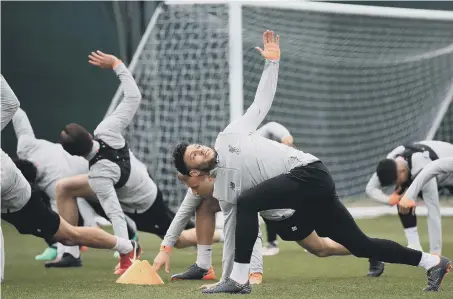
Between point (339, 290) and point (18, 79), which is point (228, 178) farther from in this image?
point (18, 79)

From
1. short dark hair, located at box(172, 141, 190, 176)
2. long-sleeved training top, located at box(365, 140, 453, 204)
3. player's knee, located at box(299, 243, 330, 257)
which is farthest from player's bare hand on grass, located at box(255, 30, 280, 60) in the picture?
long-sleeved training top, located at box(365, 140, 453, 204)

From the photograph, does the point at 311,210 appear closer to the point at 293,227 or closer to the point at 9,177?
the point at 293,227

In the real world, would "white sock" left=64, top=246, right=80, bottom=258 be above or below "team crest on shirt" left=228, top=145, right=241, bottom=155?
below

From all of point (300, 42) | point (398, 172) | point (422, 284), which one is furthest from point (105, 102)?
point (422, 284)

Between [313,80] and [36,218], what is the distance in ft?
25.1

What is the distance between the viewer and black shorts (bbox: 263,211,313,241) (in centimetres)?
664

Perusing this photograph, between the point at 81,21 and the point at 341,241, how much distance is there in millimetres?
10763

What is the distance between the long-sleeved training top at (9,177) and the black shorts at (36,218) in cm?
7

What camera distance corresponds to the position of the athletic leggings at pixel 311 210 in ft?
20.1

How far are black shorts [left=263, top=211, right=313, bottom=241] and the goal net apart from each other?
6590 mm

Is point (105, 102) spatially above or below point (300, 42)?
below

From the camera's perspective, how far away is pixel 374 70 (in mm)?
14312

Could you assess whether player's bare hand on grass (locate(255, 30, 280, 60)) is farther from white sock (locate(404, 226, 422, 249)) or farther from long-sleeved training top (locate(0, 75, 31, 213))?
white sock (locate(404, 226, 422, 249))

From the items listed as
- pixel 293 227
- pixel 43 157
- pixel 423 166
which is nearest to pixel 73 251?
pixel 43 157
